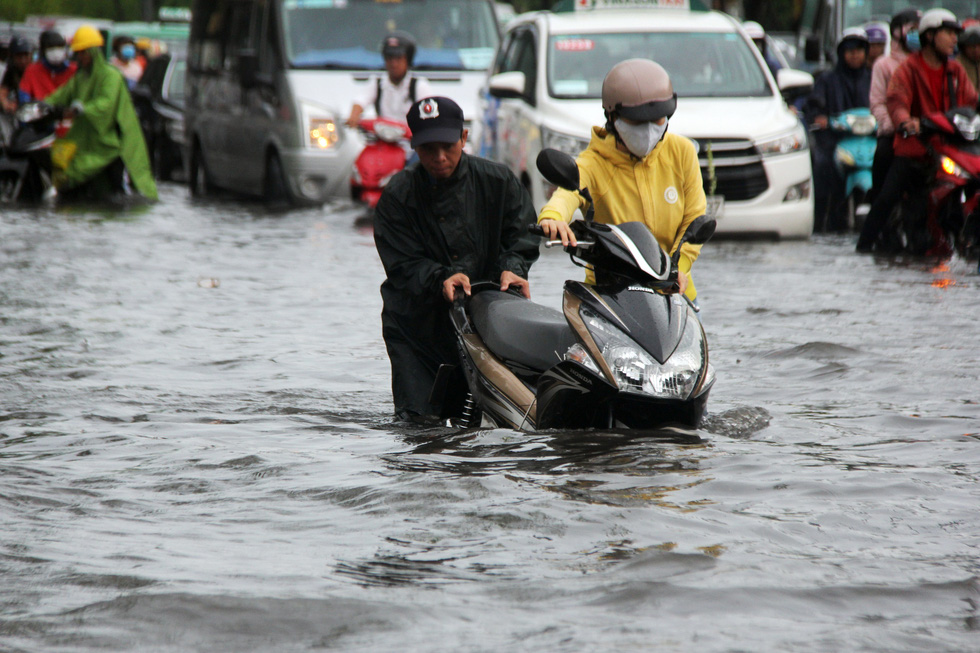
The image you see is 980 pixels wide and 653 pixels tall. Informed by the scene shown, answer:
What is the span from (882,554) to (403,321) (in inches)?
97.3

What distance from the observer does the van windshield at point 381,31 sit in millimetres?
16594

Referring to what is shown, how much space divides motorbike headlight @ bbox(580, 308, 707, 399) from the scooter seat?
22cm

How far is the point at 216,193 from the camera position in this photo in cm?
1989

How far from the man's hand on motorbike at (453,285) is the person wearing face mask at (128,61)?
2104 cm

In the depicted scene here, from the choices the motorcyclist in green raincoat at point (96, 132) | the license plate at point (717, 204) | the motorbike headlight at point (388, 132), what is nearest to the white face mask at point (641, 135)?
the license plate at point (717, 204)

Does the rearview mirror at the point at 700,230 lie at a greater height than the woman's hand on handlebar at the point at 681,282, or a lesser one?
greater

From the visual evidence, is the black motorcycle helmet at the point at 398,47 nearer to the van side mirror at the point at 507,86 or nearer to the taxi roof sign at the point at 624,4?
the taxi roof sign at the point at 624,4

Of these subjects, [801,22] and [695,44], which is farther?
[801,22]

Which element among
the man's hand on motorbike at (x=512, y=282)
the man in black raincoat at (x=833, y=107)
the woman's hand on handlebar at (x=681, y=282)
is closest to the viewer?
the woman's hand on handlebar at (x=681, y=282)

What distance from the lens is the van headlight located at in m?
16.1

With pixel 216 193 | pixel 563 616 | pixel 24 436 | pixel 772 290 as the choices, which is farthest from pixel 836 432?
pixel 216 193

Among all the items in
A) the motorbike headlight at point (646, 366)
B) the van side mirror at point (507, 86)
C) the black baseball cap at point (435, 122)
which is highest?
the black baseball cap at point (435, 122)

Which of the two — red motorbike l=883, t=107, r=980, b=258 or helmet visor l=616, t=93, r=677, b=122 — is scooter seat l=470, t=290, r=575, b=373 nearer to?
helmet visor l=616, t=93, r=677, b=122

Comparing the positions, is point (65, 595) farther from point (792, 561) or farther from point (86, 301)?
point (86, 301)
